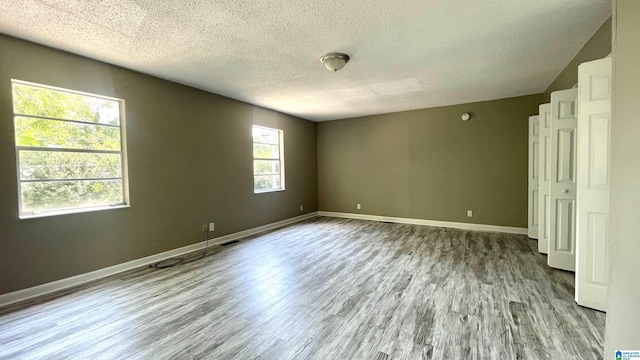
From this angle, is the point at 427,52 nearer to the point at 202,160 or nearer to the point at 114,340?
the point at 202,160

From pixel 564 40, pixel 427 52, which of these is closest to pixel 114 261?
pixel 427 52

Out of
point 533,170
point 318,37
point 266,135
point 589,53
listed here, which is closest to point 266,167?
point 266,135

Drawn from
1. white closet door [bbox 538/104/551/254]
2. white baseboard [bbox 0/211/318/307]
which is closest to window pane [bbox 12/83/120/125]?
white baseboard [bbox 0/211/318/307]

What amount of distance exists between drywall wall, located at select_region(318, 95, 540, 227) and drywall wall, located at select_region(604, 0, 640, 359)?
4014mm

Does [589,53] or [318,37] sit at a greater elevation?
[318,37]

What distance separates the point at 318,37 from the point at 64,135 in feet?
9.95

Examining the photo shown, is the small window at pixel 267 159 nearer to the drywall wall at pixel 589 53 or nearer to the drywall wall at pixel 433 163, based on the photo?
the drywall wall at pixel 433 163

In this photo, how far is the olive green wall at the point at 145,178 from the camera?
251 cm

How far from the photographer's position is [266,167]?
5.68 metres

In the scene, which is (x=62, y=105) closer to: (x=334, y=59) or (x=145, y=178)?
(x=145, y=178)

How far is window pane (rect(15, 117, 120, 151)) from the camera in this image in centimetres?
261

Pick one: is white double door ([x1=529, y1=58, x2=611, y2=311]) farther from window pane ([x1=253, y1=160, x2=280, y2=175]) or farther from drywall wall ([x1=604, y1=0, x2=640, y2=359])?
window pane ([x1=253, y1=160, x2=280, y2=175])

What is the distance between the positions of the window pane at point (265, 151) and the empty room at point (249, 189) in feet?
1.17

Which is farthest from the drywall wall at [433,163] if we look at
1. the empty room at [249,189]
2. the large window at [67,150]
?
the large window at [67,150]
